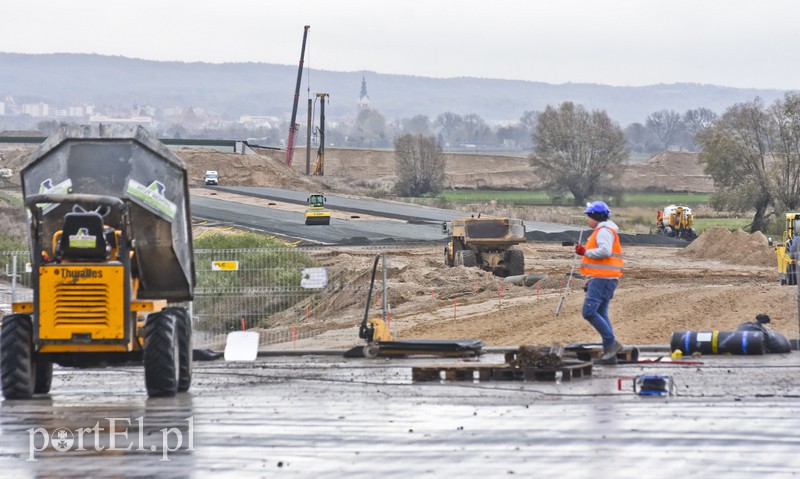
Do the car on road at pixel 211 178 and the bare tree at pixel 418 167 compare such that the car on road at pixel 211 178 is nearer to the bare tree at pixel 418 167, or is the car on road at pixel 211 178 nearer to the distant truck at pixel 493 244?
the bare tree at pixel 418 167

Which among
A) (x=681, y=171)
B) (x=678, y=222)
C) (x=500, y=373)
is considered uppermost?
(x=681, y=171)

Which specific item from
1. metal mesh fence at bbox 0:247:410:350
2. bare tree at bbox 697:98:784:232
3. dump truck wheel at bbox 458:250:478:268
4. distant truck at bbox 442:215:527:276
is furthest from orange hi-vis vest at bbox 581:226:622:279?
bare tree at bbox 697:98:784:232

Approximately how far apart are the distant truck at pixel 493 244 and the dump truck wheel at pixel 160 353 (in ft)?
76.4

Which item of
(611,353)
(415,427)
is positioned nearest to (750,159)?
(611,353)

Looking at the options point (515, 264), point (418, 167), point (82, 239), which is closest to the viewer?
point (82, 239)

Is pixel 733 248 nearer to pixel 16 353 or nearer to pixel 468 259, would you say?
pixel 468 259

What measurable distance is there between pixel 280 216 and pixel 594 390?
55874mm

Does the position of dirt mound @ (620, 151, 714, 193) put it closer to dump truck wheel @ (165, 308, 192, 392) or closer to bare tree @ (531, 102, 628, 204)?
bare tree @ (531, 102, 628, 204)

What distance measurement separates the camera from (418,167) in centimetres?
10806

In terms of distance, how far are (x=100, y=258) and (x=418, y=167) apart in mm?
95299

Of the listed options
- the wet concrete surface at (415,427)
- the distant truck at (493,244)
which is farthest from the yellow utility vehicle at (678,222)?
the wet concrete surface at (415,427)

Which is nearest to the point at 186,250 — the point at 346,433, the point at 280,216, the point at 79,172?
the point at 79,172

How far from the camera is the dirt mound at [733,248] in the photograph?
4487 cm

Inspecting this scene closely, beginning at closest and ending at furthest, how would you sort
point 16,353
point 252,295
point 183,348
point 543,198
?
point 16,353
point 183,348
point 252,295
point 543,198
